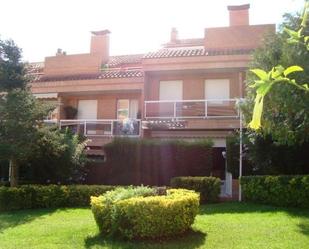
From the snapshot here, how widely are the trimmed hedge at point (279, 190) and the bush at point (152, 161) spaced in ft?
9.94

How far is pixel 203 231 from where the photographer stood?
10266 mm

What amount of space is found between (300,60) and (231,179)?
7847mm

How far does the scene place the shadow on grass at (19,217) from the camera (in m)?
12.5

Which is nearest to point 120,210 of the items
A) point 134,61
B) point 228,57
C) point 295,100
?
point 295,100

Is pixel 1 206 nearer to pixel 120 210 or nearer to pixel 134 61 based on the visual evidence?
pixel 120 210

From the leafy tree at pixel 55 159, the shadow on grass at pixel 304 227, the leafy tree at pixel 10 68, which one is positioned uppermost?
the leafy tree at pixel 10 68

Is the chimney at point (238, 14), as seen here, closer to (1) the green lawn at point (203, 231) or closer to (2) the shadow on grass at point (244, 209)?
(2) the shadow on grass at point (244, 209)

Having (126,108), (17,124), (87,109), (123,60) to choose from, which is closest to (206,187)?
(17,124)

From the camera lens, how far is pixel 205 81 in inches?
945

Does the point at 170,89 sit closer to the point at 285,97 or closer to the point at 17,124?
the point at 17,124

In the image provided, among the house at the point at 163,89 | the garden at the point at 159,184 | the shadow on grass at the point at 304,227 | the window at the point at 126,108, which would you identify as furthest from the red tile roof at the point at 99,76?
the shadow on grass at the point at 304,227

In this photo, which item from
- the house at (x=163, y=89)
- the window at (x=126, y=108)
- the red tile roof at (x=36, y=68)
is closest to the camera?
the red tile roof at (x=36, y=68)

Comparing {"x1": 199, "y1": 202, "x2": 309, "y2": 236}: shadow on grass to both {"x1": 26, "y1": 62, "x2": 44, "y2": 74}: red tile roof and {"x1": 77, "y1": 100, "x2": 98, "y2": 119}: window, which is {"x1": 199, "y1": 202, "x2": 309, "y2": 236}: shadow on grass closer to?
{"x1": 26, "y1": 62, "x2": 44, "y2": 74}: red tile roof

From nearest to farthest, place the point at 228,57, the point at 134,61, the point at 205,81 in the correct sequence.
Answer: the point at 228,57
the point at 205,81
the point at 134,61
